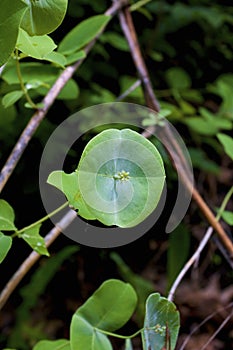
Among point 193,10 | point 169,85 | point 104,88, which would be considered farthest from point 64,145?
point 193,10

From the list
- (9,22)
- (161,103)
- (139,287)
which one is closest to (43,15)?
(9,22)

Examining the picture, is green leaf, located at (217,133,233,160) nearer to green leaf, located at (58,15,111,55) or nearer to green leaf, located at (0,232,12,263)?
green leaf, located at (58,15,111,55)

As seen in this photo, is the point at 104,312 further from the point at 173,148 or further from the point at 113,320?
the point at 173,148

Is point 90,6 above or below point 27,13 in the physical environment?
below

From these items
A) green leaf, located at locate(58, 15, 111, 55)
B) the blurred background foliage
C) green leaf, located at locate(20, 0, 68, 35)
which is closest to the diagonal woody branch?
the blurred background foliage

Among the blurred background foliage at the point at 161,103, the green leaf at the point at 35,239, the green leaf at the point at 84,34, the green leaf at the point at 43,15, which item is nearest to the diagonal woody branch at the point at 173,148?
the blurred background foliage at the point at 161,103

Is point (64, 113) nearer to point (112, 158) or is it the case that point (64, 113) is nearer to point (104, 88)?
point (104, 88)
